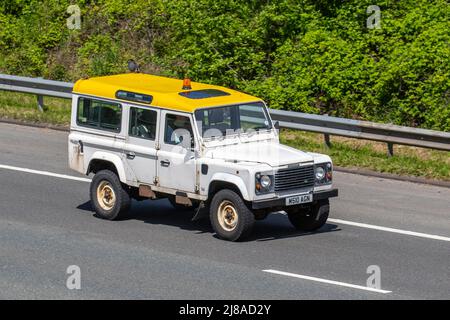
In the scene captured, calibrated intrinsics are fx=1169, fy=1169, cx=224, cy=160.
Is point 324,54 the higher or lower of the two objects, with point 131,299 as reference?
higher

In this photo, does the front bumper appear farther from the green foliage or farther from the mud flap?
the green foliage

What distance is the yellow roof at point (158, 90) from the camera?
16125mm

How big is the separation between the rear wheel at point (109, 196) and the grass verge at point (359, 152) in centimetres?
518

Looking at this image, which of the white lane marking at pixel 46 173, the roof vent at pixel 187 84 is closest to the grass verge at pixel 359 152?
the white lane marking at pixel 46 173

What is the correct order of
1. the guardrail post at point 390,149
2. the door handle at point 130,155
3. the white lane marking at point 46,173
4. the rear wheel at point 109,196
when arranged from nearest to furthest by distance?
1. the door handle at point 130,155
2. the rear wheel at point 109,196
3. the white lane marking at point 46,173
4. the guardrail post at point 390,149

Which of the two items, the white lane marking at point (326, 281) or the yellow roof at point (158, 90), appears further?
the yellow roof at point (158, 90)

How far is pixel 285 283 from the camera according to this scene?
45.0ft

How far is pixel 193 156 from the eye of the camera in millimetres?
15898

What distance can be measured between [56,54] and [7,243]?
13.6m

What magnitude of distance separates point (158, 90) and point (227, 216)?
223 centimetres

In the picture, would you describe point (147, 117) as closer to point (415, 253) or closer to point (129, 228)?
point (129, 228)

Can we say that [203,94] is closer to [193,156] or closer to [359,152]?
[193,156]

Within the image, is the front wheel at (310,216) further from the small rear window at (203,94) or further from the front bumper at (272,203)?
the small rear window at (203,94)

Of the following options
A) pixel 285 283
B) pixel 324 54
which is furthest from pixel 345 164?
pixel 285 283
